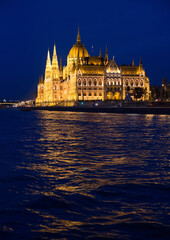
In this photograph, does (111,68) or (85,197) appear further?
(111,68)

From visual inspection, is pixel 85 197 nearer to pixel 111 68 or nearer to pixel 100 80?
pixel 100 80

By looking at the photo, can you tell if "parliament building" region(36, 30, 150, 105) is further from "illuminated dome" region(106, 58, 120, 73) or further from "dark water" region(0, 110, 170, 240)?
"dark water" region(0, 110, 170, 240)

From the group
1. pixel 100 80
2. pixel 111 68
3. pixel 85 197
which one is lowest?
pixel 85 197

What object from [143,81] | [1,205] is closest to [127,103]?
[143,81]

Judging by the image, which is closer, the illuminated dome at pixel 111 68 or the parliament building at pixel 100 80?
the parliament building at pixel 100 80

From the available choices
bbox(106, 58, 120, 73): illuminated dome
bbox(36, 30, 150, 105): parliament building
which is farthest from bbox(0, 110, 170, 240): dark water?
bbox(106, 58, 120, 73): illuminated dome

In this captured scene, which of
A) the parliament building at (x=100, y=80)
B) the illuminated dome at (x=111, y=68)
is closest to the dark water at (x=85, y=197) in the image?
the parliament building at (x=100, y=80)

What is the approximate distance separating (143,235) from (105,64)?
502 feet

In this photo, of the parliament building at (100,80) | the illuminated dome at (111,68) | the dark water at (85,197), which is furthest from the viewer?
the illuminated dome at (111,68)

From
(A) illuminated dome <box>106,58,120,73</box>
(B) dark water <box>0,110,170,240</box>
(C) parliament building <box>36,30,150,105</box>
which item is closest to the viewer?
(B) dark water <box>0,110,170,240</box>

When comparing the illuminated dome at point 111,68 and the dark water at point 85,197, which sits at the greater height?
the illuminated dome at point 111,68

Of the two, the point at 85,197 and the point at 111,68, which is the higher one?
the point at 111,68

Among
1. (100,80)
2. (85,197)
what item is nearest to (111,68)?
(100,80)

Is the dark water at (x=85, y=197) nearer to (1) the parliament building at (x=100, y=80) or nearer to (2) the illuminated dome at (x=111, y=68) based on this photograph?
(1) the parliament building at (x=100, y=80)
